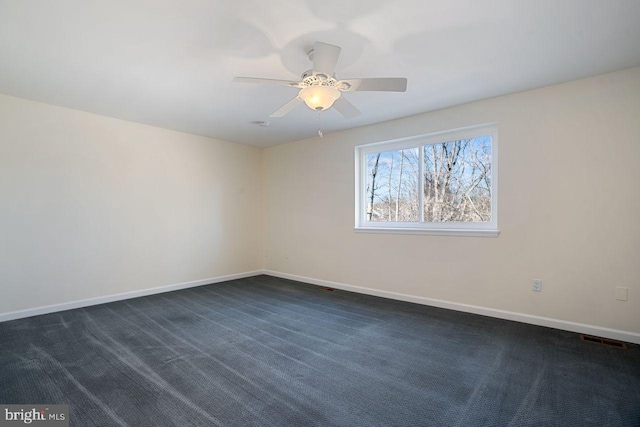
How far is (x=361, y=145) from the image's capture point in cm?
433

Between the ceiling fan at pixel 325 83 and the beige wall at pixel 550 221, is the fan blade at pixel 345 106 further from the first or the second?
the beige wall at pixel 550 221

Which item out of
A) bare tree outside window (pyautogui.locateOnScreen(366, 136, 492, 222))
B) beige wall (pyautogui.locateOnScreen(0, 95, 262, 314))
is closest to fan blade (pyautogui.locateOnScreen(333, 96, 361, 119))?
bare tree outside window (pyautogui.locateOnScreen(366, 136, 492, 222))

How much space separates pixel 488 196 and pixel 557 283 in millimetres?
1071

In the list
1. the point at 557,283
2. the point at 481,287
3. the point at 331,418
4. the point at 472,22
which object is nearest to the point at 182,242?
the point at 331,418

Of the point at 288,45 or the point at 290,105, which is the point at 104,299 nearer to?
the point at 290,105

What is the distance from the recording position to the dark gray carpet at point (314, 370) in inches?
67.0

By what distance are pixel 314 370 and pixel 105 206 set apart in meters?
3.41

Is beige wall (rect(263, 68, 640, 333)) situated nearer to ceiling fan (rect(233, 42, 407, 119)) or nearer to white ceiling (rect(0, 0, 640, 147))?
white ceiling (rect(0, 0, 640, 147))

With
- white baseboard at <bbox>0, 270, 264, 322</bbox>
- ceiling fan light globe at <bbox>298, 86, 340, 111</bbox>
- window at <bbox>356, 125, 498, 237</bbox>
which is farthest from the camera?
window at <bbox>356, 125, 498, 237</bbox>

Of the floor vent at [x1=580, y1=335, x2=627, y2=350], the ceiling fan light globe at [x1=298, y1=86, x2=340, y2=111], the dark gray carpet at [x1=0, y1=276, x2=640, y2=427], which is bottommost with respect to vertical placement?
the dark gray carpet at [x1=0, y1=276, x2=640, y2=427]

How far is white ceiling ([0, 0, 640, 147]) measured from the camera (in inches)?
72.8

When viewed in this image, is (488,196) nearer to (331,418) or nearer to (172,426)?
(331,418)

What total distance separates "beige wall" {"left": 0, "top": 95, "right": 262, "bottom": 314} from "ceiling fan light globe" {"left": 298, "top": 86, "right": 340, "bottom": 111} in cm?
307

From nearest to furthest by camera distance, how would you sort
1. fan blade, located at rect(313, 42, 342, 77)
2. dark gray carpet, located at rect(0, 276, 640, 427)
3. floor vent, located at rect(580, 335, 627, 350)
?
dark gray carpet, located at rect(0, 276, 640, 427) < fan blade, located at rect(313, 42, 342, 77) < floor vent, located at rect(580, 335, 627, 350)
